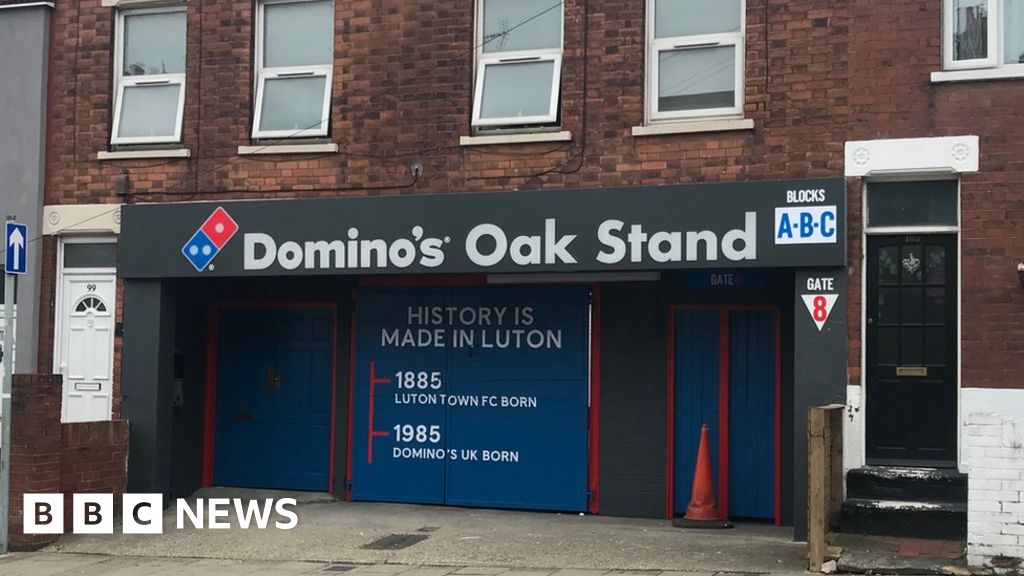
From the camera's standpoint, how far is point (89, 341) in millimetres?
13766

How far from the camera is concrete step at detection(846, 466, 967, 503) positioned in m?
10.6

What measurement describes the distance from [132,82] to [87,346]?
3.01 metres

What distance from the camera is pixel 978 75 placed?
10.8m

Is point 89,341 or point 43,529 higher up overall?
point 89,341

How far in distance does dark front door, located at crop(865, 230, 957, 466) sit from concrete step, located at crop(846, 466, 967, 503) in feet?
0.66

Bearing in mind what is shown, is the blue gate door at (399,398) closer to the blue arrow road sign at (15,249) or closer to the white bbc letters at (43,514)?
the white bbc letters at (43,514)

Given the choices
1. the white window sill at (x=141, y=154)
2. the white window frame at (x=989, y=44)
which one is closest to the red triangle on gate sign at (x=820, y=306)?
the white window frame at (x=989, y=44)

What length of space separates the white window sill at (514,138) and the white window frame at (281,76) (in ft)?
5.39

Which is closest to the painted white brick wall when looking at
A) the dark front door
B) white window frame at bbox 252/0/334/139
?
the dark front door

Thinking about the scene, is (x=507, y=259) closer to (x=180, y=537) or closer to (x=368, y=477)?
(x=368, y=477)

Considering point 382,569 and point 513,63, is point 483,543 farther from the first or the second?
point 513,63

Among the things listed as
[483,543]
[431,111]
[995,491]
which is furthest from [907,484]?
[431,111]

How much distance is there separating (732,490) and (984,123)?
4337 millimetres

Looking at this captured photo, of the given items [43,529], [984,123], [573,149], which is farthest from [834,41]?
[43,529]
